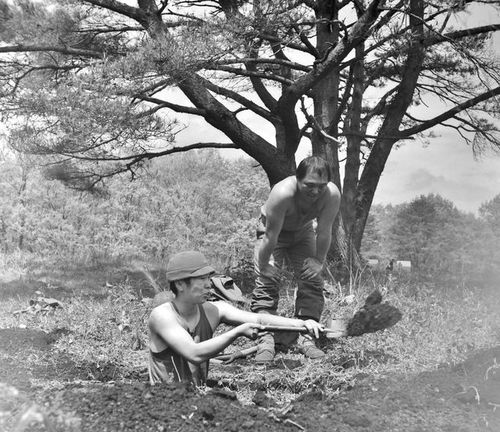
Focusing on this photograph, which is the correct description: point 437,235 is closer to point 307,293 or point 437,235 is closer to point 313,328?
point 307,293

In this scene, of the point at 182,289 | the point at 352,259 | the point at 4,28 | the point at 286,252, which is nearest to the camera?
the point at 182,289

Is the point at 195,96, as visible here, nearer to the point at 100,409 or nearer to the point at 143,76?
the point at 143,76

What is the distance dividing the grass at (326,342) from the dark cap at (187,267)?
2.59 ft

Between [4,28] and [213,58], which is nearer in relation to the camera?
[213,58]

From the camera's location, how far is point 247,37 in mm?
6398

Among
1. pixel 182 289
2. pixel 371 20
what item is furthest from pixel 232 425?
pixel 371 20

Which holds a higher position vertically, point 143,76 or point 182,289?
point 143,76

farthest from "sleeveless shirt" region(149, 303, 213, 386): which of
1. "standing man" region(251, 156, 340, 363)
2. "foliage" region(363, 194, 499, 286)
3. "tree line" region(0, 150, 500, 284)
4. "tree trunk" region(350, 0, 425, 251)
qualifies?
"tree line" region(0, 150, 500, 284)

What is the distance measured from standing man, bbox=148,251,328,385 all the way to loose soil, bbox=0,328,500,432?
0.57 ft

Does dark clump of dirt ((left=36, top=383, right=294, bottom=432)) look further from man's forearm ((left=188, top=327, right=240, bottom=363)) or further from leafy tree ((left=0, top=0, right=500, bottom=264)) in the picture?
leafy tree ((left=0, top=0, right=500, bottom=264))

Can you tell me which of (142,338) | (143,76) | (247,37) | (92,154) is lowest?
(142,338)

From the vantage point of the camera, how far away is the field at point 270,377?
6.87 feet

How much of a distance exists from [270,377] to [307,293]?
3.04 ft

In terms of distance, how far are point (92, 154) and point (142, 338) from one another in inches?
169
